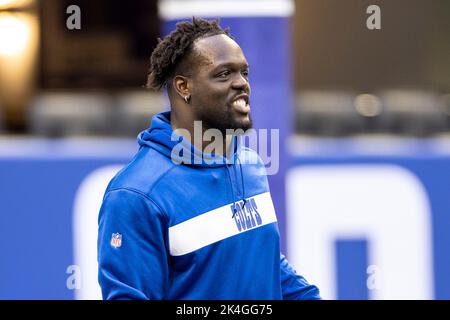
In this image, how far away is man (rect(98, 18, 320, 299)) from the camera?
8.10ft

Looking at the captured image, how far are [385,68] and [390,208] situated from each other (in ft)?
6.41

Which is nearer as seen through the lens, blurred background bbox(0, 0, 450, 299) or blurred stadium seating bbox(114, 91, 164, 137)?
blurred background bbox(0, 0, 450, 299)

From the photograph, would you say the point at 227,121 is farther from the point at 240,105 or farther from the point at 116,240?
the point at 116,240

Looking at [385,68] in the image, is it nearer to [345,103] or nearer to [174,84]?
[345,103]

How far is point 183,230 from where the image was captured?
2.51m

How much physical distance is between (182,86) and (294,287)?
2.39 feet

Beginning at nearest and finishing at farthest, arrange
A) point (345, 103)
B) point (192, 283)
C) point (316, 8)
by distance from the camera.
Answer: point (192, 283) → point (345, 103) → point (316, 8)

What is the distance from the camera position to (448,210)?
5.64m

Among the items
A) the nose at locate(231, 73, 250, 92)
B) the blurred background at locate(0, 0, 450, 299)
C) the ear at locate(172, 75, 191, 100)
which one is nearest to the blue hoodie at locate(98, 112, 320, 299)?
the ear at locate(172, 75, 191, 100)

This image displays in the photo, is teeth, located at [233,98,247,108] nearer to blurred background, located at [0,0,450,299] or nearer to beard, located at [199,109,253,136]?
beard, located at [199,109,253,136]

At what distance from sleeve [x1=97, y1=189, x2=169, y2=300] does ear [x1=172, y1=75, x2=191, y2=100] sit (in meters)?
0.37

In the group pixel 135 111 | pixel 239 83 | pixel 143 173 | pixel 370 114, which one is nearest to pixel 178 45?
pixel 239 83

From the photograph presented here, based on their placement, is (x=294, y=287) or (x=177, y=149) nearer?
(x=177, y=149)
